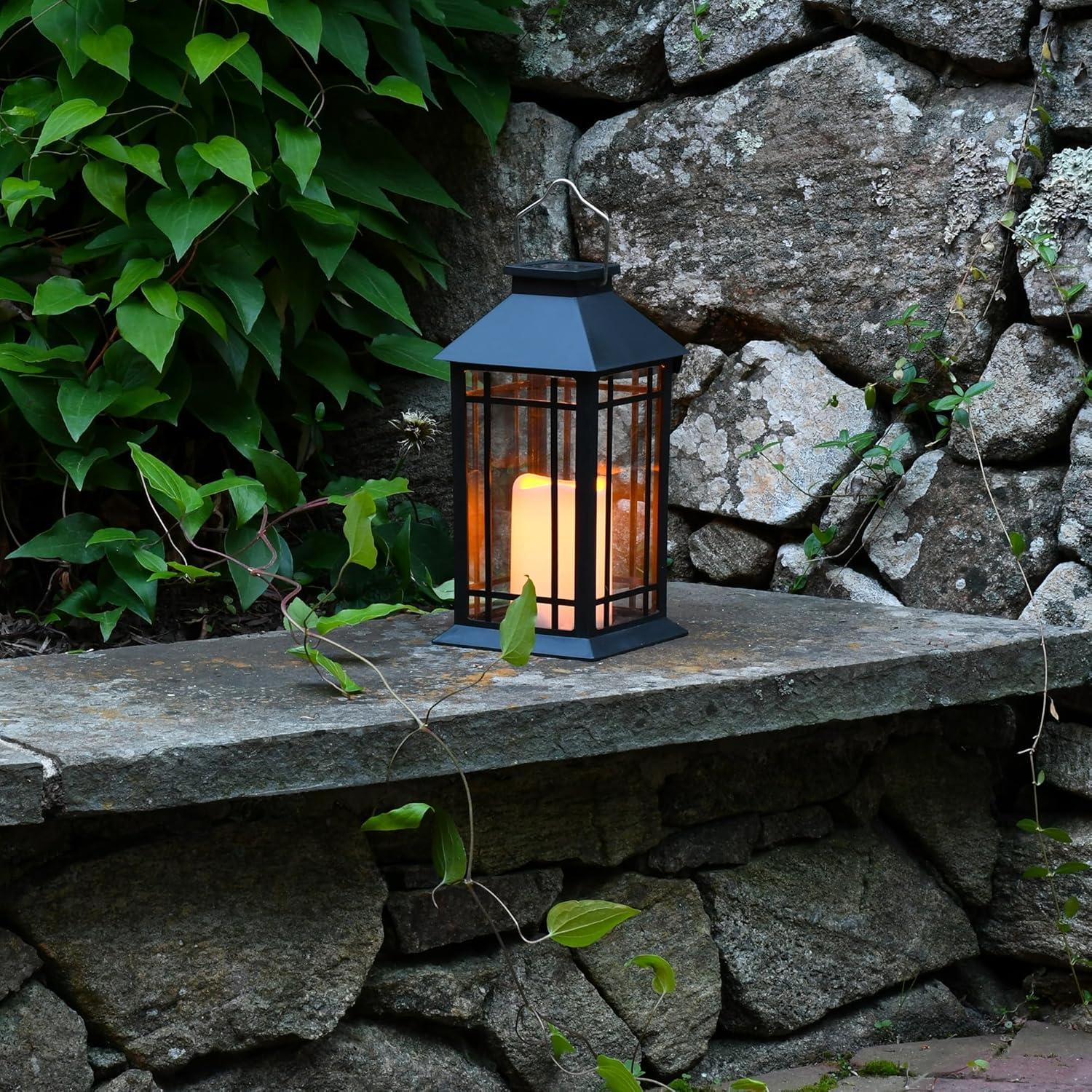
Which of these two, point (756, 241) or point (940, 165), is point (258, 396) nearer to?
point (756, 241)

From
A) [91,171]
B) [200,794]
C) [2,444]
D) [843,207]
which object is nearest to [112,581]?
[2,444]

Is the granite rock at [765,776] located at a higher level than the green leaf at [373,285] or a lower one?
lower

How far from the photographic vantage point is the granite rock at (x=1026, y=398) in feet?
7.65

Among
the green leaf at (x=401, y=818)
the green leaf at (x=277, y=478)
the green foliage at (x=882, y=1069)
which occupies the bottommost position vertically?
the green foliage at (x=882, y=1069)

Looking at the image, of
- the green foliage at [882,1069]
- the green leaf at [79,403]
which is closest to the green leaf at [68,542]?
the green leaf at [79,403]

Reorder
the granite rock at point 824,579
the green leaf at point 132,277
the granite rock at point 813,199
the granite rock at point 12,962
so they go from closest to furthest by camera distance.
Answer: the granite rock at point 12,962 → the green leaf at point 132,277 → the granite rock at point 813,199 → the granite rock at point 824,579

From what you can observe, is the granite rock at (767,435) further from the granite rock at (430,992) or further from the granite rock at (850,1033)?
the granite rock at (430,992)

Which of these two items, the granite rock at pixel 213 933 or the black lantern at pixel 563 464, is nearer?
the granite rock at pixel 213 933

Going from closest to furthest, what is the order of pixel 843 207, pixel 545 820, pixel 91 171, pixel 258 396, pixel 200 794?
1. pixel 200 794
2. pixel 545 820
3. pixel 91 171
4. pixel 843 207
5. pixel 258 396

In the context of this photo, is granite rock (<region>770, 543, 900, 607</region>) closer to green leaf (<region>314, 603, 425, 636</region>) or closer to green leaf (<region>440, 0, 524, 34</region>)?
green leaf (<region>314, 603, 425, 636</region>)

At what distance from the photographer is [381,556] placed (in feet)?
8.43

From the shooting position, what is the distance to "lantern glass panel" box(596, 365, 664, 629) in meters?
2.09

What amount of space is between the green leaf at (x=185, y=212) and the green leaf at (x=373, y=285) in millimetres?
268

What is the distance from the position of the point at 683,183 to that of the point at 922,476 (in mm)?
644
